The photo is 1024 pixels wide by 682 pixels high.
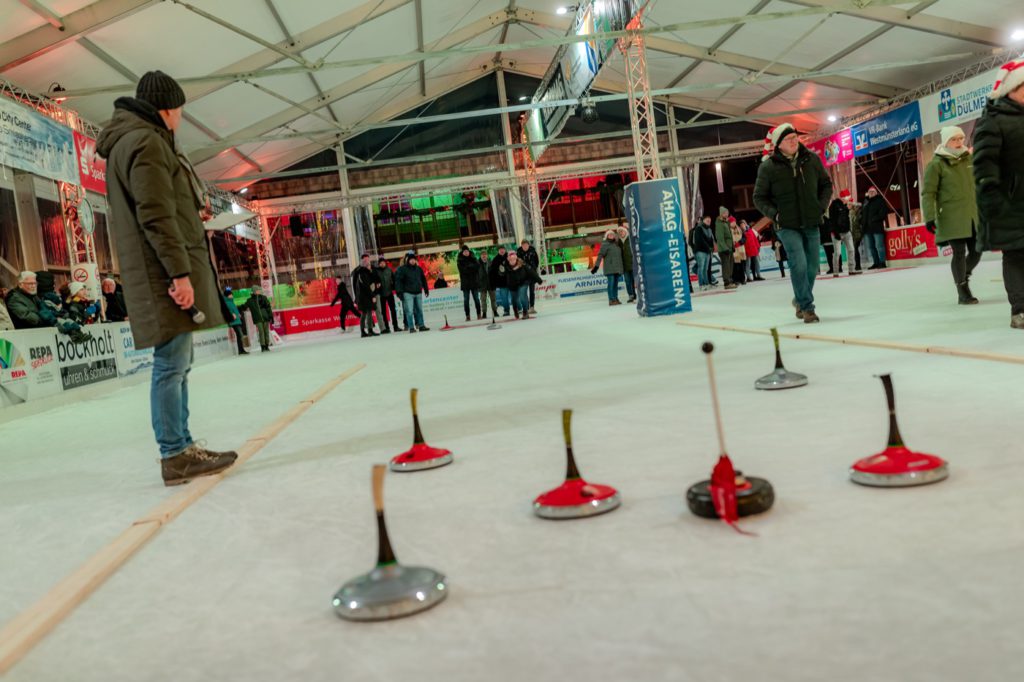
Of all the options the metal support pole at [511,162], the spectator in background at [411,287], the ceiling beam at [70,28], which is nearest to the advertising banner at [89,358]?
the ceiling beam at [70,28]

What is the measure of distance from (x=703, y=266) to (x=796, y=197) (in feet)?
36.6

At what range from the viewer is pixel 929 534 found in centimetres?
180

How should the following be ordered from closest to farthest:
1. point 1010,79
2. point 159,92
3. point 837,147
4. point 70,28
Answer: point 159,92 → point 1010,79 → point 70,28 → point 837,147

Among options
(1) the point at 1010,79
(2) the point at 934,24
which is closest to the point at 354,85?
(2) the point at 934,24

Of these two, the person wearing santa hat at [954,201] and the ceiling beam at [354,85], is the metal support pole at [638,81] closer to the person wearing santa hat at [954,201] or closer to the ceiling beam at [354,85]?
the person wearing santa hat at [954,201]

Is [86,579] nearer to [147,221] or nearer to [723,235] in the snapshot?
[147,221]

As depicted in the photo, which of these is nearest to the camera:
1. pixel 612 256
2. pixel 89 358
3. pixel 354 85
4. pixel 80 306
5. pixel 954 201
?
pixel 954 201

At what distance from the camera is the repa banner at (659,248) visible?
38.2 ft

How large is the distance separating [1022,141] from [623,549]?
14.0 ft

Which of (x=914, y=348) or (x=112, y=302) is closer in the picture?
(x=914, y=348)

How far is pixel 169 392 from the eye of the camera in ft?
11.6

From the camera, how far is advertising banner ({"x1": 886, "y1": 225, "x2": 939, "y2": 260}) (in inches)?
722

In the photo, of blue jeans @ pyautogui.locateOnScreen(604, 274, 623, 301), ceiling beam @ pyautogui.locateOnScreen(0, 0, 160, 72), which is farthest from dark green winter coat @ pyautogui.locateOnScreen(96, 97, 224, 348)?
blue jeans @ pyautogui.locateOnScreen(604, 274, 623, 301)

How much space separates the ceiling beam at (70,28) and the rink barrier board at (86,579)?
10.1 metres
